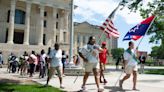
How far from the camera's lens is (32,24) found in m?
64.8

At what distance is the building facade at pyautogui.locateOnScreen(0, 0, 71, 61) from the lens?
58.6m

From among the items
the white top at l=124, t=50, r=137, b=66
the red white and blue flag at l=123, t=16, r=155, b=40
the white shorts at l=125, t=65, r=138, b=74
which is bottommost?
the white shorts at l=125, t=65, r=138, b=74

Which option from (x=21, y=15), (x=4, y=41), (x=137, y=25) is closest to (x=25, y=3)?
(x=21, y=15)

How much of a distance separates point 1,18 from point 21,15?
14.5 ft

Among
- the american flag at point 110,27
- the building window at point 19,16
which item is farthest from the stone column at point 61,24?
the american flag at point 110,27

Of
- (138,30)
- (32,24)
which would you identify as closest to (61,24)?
(32,24)

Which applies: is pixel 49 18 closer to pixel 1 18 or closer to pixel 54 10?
pixel 54 10

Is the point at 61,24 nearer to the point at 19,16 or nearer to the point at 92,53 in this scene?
the point at 19,16

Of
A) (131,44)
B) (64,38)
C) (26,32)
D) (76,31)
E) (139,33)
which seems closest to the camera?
(131,44)

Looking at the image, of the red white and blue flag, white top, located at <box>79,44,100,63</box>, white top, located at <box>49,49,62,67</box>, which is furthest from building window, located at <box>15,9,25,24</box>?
white top, located at <box>79,44,100,63</box>

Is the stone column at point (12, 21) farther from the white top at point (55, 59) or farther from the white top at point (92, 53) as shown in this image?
Result: the white top at point (92, 53)

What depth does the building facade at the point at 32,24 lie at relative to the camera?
5862 centimetres

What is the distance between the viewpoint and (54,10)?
6525 cm

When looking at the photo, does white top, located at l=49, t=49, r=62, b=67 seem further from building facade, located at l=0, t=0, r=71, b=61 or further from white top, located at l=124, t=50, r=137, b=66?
building facade, located at l=0, t=0, r=71, b=61
